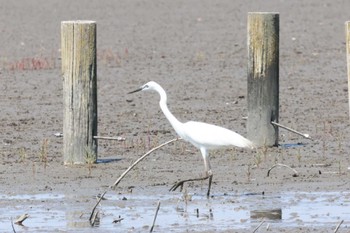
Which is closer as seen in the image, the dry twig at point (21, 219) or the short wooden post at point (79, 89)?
the dry twig at point (21, 219)

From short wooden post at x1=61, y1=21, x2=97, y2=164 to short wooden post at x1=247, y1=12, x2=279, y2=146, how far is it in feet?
6.11

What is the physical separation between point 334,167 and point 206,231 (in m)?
3.20

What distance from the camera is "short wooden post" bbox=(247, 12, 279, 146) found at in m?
12.9

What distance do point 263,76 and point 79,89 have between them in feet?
6.99

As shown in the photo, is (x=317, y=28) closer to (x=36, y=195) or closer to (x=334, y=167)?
(x=334, y=167)

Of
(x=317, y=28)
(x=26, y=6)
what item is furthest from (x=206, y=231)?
(x=26, y=6)

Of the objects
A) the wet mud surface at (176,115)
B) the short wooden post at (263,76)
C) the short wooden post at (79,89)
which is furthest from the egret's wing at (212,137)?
the short wooden post at (263,76)

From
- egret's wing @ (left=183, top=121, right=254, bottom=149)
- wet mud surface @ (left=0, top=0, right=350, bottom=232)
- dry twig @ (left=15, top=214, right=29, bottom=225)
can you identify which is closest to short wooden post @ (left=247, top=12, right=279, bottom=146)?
wet mud surface @ (left=0, top=0, right=350, bottom=232)

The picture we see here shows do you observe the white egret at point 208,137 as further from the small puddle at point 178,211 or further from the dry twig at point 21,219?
the dry twig at point 21,219

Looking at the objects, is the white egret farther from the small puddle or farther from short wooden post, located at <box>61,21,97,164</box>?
short wooden post, located at <box>61,21,97,164</box>

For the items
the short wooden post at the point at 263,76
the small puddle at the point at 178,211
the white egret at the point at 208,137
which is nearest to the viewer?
the small puddle at the point at 178,211

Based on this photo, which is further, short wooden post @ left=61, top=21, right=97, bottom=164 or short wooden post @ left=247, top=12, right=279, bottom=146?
short wooden post @ left=247, top=12, right=279, bottom=146

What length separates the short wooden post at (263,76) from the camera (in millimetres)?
12922

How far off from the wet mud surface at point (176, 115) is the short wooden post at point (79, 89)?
0.68 feet
